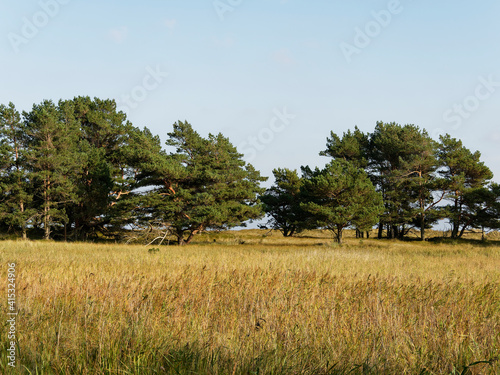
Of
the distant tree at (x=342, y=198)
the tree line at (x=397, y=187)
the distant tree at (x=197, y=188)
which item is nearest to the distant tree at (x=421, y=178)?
the tree line at (x=397, y=187)

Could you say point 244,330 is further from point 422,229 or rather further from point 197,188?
point 422,229

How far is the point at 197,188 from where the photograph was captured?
1198 inches

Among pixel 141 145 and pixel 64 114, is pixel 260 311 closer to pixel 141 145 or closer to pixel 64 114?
pixel 141 145

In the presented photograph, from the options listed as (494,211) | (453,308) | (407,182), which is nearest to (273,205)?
(407,182)

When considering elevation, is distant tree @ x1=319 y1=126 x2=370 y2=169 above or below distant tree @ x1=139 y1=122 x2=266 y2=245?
above

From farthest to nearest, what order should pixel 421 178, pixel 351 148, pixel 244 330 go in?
pixel 351 148, pixel 421 178, pixel 244 330

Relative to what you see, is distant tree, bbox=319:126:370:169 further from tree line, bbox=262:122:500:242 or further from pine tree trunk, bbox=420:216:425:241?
pine tree trunk, bbox=420:216:425:241

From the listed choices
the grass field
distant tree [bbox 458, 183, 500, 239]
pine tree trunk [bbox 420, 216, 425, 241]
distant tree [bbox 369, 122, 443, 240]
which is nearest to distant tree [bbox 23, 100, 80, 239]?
the grass field

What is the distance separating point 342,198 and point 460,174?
56.6 ft

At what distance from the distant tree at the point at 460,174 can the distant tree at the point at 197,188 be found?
23.1m

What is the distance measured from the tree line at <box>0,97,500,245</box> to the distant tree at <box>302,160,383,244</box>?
9 cm

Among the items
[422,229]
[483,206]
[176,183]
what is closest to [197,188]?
[176,183]

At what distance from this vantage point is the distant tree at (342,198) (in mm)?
29406

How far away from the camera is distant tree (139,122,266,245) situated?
90.5ft
